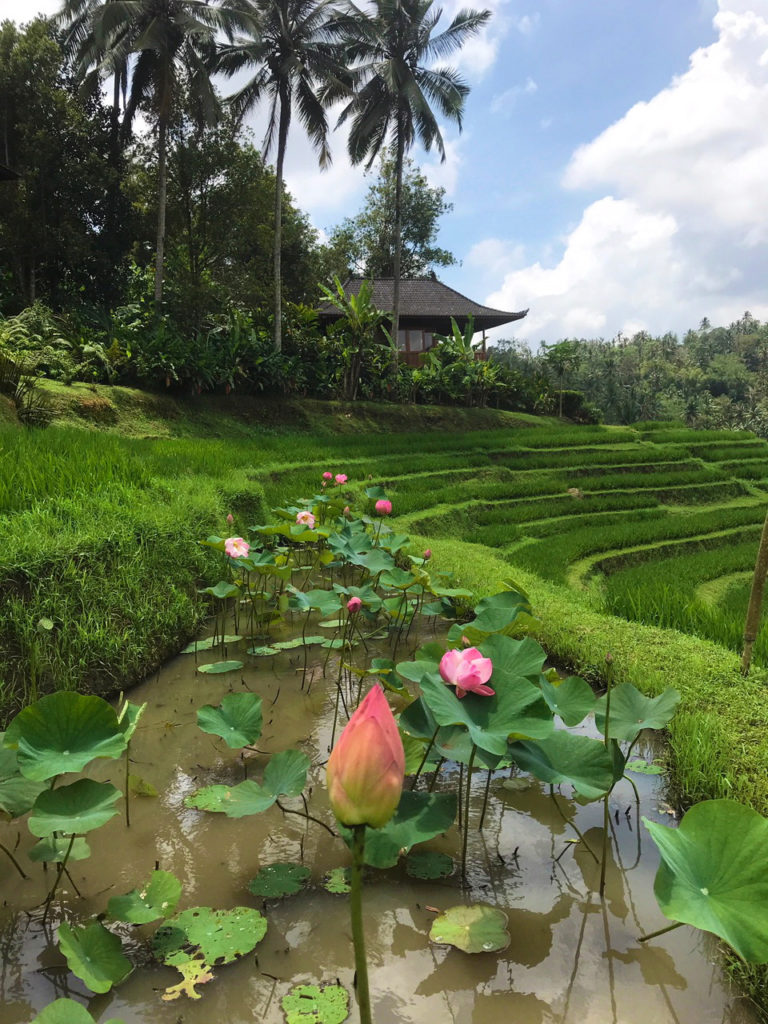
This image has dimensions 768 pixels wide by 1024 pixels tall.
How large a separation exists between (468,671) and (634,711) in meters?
0.82

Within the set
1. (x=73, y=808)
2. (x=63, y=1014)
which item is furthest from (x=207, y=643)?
(x=63, y=1014)

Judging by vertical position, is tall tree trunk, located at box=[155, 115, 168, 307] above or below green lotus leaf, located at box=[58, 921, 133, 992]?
above

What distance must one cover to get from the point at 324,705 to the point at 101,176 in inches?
644

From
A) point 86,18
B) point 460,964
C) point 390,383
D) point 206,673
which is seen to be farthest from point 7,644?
point 86,18

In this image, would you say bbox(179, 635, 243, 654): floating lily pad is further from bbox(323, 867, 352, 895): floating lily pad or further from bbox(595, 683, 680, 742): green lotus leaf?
bbox(595, 683, 680, 742): green lotus leaf

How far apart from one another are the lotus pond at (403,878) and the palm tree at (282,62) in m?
12.4

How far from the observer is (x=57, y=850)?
5.30 feet

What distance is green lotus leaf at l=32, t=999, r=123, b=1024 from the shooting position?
98 centimetres

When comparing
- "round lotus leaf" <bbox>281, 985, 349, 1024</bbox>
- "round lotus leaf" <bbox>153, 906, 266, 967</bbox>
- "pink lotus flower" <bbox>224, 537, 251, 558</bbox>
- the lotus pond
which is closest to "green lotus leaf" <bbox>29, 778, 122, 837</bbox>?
the lotus pond

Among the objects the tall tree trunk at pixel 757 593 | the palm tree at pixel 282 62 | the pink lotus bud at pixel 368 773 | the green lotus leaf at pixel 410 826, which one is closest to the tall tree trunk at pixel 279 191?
the palm tree at pixel 282 62

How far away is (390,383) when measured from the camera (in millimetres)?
15047

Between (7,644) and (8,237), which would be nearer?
(7,644)

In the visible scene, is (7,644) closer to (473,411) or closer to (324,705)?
(324,705)

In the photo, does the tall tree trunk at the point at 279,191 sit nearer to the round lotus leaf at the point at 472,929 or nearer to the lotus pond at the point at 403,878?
the lotus pond at the point at 403,878
